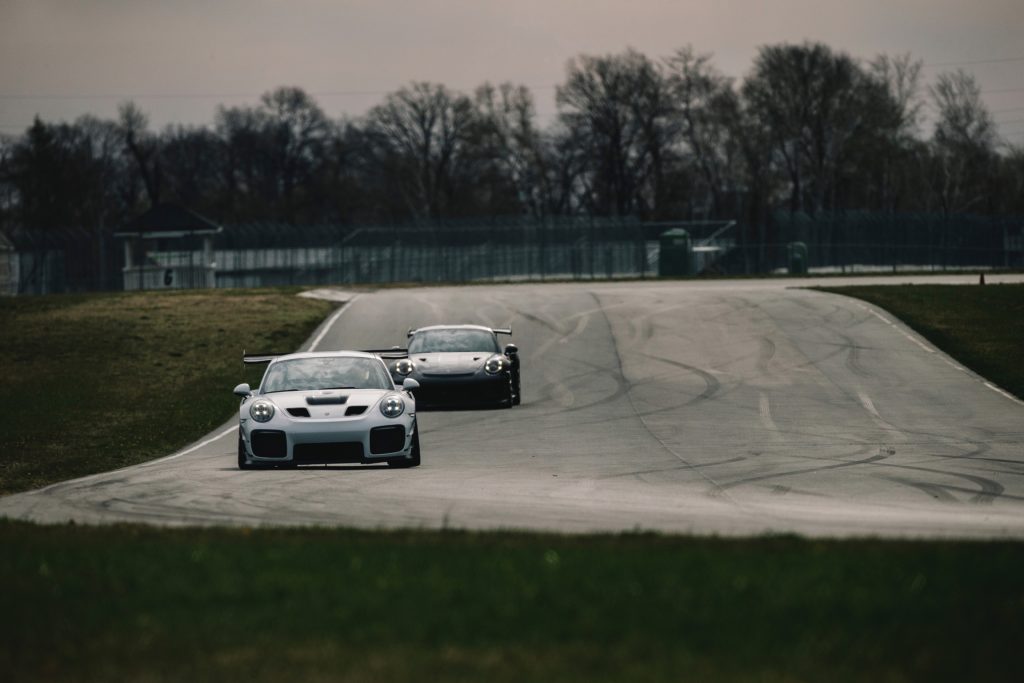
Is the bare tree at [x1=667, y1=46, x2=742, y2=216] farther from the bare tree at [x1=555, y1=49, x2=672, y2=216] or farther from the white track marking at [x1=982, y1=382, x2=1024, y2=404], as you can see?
the white track marking at [x1=982, y1=382, x2=1024, y2=404]

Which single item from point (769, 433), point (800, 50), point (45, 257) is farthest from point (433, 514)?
point (800, 50)

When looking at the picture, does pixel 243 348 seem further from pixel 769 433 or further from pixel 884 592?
pixel 884 592

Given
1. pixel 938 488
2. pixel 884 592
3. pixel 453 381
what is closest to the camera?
pixel 884 592

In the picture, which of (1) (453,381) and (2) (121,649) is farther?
(1) (453,381)

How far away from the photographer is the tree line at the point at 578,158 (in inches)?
3745

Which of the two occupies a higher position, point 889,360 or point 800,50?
point 800,50

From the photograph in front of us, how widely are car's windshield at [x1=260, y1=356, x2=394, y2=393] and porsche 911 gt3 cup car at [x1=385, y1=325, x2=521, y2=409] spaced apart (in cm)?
653

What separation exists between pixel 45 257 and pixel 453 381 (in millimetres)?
47583

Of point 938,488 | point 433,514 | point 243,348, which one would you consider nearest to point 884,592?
point 433,514

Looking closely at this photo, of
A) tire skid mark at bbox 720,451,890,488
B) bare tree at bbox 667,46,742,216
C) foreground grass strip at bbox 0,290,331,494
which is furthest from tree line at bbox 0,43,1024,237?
tire skid mark at bbox 720,451,890,488

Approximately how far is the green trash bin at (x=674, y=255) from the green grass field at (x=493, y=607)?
58.2m

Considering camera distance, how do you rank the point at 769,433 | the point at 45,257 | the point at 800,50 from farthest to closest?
the point at 800,50 < the point at 45,257 < the point at 769,433

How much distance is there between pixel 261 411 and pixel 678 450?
5.56 meters

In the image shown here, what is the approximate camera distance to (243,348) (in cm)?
3772
